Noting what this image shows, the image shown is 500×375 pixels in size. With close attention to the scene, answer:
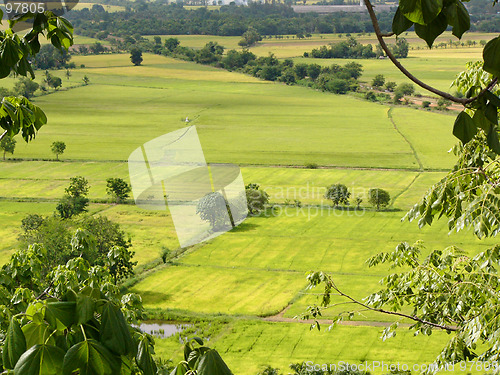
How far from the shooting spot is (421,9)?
5.57 feet

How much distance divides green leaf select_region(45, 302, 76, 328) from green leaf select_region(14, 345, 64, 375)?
125 mm

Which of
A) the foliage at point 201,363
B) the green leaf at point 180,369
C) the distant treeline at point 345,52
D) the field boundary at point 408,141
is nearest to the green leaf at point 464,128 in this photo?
the foliage at point 201,363

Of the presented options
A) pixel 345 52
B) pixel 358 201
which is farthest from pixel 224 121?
pixel 345 52

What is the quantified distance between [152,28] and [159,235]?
142 meters

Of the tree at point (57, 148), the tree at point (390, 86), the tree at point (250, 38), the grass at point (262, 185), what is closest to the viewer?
the grass at point (262, 185)

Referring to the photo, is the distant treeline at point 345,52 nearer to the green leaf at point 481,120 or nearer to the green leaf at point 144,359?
the green leaf at point 481,120

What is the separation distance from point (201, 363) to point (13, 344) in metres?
0.60

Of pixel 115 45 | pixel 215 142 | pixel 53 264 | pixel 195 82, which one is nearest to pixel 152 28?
pixel 115 45

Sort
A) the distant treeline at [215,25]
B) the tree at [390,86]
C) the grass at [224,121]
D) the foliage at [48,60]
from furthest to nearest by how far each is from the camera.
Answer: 1. the distant treeline at [215,25]
2. the foliage at [48,60]
3. the tree at [390,86]
4. the grass at [224,121]

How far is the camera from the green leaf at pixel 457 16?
180 cm

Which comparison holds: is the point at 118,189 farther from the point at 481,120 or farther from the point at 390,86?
the point at 390,86

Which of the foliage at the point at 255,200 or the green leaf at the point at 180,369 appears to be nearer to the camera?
the green leaf at the point at 180,369

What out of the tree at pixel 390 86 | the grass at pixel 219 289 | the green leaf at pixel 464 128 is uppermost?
the green leaf at pixel 464 128

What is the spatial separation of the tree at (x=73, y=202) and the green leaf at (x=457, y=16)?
147 ft
